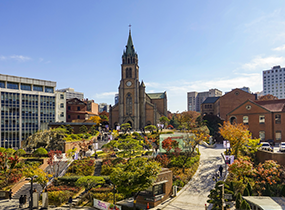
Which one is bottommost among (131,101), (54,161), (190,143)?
(54,161)

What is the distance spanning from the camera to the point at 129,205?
59.0ft

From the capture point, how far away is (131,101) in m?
72.7

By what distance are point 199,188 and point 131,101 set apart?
52.8 metres

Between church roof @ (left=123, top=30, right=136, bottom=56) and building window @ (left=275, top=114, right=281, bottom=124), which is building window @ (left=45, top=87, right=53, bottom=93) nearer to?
church roof @ (left=123, top=30, right=136, bottom=56)

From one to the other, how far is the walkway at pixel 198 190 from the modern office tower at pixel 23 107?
40.9 meters

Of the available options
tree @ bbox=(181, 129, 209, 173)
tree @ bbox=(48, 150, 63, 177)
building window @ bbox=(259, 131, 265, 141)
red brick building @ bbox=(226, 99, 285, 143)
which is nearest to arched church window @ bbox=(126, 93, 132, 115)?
red brick building @ bbox=(226, 99, 285, 143)

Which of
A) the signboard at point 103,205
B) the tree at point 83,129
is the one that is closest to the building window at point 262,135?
the signboard at point 103,205

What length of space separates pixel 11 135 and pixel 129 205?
42.5 m

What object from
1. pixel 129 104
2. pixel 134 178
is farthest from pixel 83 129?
pixel 134 178

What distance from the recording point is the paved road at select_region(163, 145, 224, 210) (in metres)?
18.2

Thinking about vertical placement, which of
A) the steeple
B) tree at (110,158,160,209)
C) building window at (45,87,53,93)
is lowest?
tree at (110,158,160,209)

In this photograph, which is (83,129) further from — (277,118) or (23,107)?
(277,118)

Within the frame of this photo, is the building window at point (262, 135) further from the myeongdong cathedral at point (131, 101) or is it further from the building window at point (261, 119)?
the myeongdong cathedral at point (131, 101)

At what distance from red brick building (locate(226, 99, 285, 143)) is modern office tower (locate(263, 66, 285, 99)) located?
111232mm
